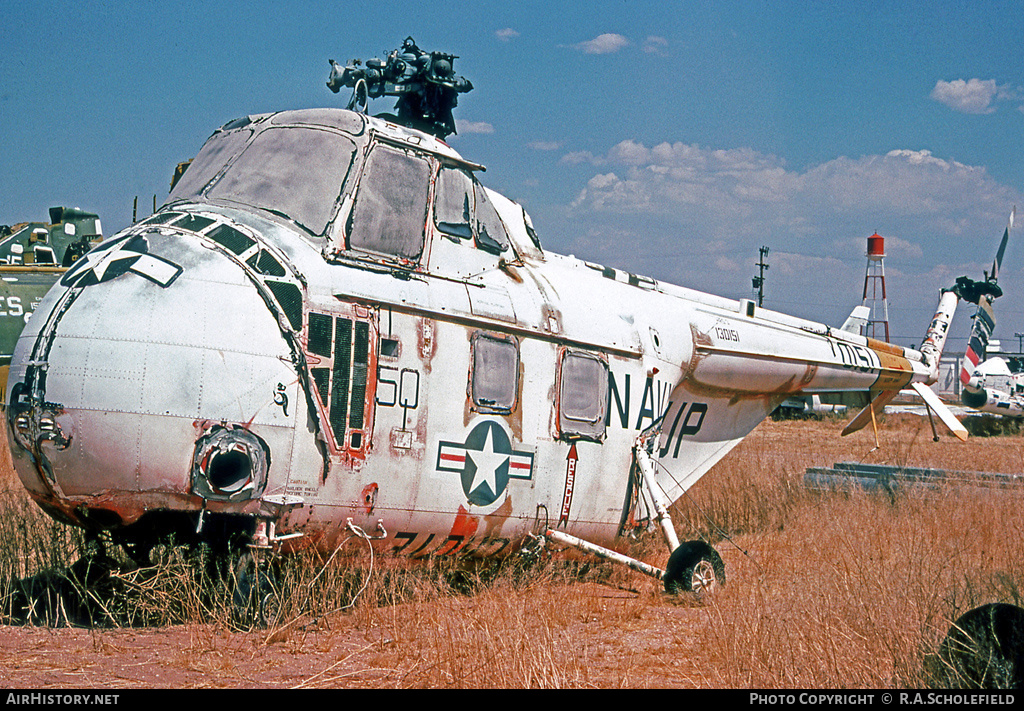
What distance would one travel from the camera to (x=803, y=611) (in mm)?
6277

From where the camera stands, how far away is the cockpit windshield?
6.37m

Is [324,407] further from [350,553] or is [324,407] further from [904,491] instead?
[904,491]

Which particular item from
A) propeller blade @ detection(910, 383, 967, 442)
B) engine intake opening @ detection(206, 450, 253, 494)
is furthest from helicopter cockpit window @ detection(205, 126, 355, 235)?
propeller blade @ detection(910, 383, 967, 442)

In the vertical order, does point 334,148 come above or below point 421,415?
above

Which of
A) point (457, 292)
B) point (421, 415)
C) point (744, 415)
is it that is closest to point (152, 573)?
point (421, 415)

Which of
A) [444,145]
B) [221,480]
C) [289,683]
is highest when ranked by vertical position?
[444,145]

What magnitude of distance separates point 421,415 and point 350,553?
107 centimetres

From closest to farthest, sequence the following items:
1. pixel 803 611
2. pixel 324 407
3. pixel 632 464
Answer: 1. pixel 324 407
2. pixel 803 611
3. pixel 632 464

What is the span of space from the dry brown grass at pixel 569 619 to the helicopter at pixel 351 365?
361 mm

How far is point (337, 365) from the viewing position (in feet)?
19.3

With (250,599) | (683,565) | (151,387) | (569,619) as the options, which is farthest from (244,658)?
(683,565)

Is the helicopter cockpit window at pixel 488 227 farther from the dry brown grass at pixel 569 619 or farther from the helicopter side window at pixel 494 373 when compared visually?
the dry brown grass at pixel 569 619

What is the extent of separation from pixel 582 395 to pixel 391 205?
2341mm

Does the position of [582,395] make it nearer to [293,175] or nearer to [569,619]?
[569,619]
